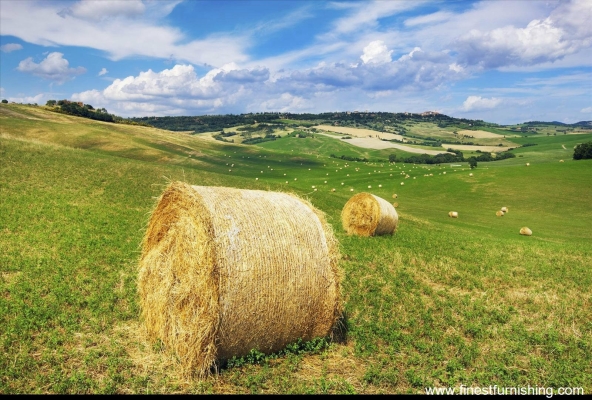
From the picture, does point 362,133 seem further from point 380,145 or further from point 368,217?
point 368,217

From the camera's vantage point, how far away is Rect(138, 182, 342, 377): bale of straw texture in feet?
23.0

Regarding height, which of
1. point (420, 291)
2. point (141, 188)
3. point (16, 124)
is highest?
point (16, 124)

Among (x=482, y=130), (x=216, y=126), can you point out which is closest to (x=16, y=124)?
(x=216, y=126)

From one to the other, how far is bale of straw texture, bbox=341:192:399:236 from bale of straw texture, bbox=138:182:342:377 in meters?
12.0

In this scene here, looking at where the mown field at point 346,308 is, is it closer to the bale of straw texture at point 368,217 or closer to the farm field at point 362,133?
the bale of straw texture at point 368,217

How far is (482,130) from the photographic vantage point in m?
186

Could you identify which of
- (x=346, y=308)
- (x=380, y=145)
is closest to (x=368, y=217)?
(x=346, y=308)

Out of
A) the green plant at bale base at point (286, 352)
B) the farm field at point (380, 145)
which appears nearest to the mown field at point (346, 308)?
the green plant at bale base at point (286, 352)

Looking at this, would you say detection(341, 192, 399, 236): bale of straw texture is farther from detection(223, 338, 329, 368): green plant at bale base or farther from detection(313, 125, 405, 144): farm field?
detection(313, 125, 405, 144): farm field

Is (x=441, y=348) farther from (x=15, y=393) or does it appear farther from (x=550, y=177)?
(x=550, y=177)

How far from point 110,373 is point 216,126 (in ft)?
565

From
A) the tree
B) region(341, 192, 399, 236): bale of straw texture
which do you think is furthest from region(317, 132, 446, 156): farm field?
region(341, 192, 399, 236): bale of straw texture

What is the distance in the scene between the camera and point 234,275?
7.11 meters

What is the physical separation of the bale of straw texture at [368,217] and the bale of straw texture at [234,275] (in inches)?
474
